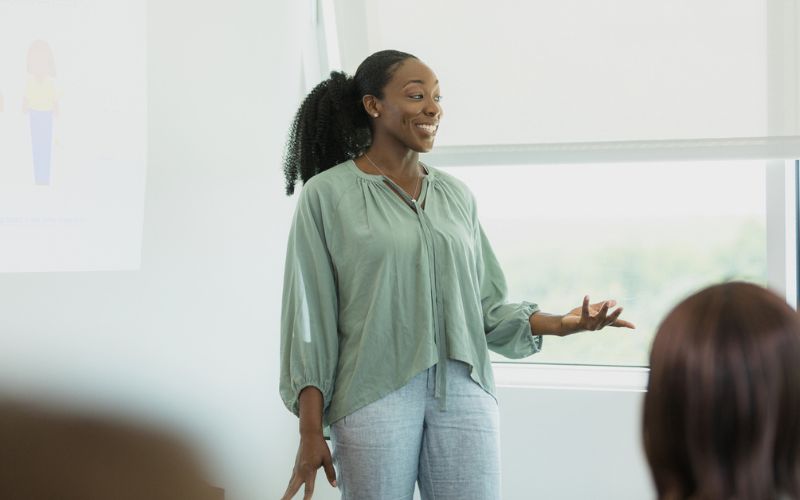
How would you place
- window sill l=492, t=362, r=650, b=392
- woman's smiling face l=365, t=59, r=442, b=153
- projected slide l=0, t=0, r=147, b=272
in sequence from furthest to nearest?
window sill l=492, t=362, r=650, b=392 → woman's smiling face l=365, t=59, r=442, b=153 → projected slide l=0, t=0, r=147, b=272

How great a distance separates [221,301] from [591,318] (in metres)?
1.03

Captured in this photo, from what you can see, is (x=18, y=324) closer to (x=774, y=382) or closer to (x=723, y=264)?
(x=774, y=382)

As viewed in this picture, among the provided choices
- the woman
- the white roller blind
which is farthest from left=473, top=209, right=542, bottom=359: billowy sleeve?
the white roller blind

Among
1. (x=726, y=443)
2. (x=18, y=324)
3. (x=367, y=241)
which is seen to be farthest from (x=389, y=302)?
(x=726, y=443)

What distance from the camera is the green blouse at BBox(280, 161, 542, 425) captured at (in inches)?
67.9

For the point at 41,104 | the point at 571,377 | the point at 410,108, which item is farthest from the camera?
the point at 571,377

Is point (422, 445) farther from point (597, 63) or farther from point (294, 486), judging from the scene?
point (597, 63)

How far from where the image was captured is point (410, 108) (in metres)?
1.90

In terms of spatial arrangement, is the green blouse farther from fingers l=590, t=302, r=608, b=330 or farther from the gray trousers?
fingers l=590, t=302, r=608, b=330

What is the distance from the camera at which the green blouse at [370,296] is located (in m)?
1.72

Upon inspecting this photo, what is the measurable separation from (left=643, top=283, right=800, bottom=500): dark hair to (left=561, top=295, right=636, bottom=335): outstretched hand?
888 millimetres

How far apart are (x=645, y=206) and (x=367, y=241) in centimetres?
153

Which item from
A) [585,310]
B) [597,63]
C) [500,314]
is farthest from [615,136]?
[585,310]

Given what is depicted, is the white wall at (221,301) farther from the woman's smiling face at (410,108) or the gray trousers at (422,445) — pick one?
the woman's smiling face at (410,108)
